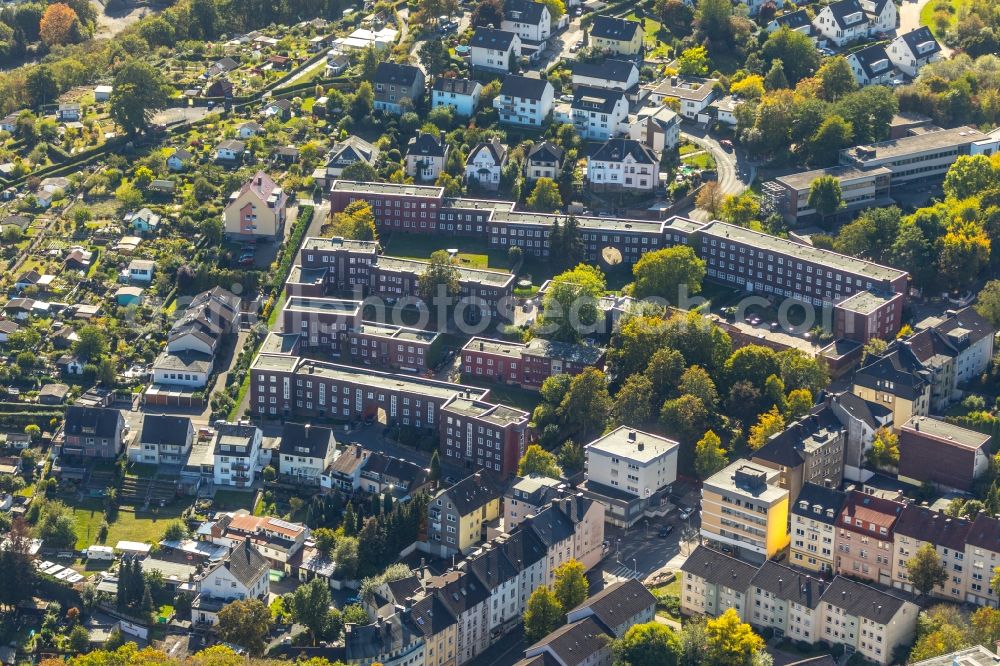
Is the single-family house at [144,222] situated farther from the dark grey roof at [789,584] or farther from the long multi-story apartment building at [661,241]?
the dark grey roof at [789,584]

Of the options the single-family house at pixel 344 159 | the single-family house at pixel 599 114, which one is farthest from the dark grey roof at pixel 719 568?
the single-family house at pixel 599 114

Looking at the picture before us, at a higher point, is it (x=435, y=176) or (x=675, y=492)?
(x=435, y=176)

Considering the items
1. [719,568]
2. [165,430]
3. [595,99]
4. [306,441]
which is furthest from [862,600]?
[595,99]

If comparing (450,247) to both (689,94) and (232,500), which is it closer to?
(689,94)

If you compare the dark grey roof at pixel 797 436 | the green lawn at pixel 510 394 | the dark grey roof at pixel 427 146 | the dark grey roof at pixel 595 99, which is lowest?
the green lawn at pixel 510 394

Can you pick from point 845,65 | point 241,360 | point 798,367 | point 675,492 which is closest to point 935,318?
point 798,367

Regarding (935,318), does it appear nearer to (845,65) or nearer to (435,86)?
(845,65)
